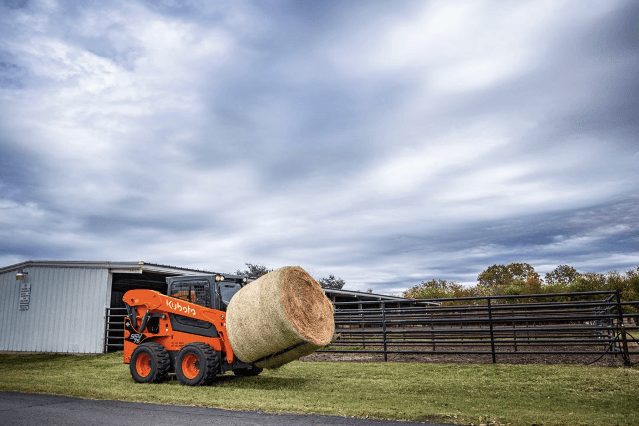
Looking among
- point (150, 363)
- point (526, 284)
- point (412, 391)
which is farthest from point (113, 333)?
point (526, 284)

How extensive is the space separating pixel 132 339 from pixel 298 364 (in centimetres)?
417

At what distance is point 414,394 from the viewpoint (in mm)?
6539

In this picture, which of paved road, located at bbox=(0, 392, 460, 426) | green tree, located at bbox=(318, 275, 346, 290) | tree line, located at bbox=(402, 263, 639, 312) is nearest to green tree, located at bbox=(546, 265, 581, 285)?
tree line, located at bbox=(402, 263, 639, 312)

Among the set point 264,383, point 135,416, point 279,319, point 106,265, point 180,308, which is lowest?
point 264,383


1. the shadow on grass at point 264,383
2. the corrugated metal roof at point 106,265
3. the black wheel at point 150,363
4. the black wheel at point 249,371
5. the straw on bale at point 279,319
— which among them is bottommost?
the shadow on grass at point 264,383

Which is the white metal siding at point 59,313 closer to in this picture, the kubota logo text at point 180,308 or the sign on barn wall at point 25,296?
the sign on barn wall at point 25,296

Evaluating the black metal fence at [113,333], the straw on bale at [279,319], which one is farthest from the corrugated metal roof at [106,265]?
the straw on bale at [279,319]

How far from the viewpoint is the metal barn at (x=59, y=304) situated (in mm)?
15383

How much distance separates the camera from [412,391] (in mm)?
6812

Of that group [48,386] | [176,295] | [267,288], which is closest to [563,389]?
[267,288]

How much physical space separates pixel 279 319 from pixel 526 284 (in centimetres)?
3719

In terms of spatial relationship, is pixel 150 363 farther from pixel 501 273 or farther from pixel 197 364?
pixel 501 273

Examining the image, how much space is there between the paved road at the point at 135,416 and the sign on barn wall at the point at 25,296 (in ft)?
38.3

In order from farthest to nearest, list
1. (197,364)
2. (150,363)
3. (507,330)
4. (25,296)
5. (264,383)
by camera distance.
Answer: (25,296)
(507,330)
(150,363)
(264,383)
(197,364)
